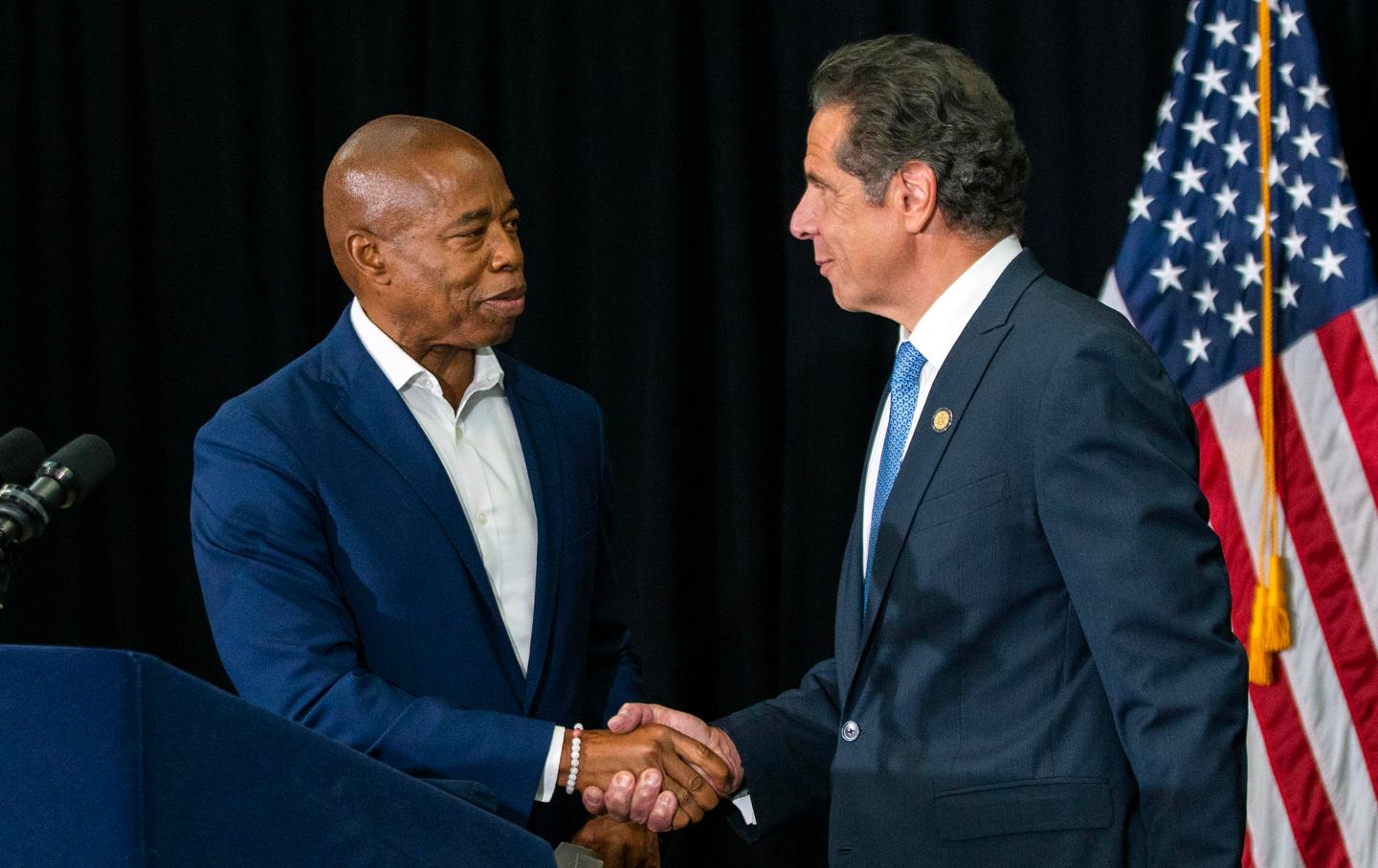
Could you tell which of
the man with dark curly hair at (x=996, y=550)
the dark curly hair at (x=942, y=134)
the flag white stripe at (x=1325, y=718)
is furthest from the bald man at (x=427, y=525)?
the flag white stripe at (x=1325, y=718)

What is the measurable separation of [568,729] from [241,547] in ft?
1.54

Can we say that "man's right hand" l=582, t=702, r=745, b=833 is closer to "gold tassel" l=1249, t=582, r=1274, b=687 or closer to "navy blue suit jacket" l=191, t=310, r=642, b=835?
"navy blue suit jacket" l=191, t=310, r=642, b=835

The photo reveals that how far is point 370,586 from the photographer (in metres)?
1.92

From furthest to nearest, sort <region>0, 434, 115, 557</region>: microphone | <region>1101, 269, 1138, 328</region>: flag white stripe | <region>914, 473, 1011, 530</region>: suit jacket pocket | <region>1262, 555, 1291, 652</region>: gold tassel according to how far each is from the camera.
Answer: <region>1101, 269, 1138, 328</region>: flag white stripe, <region>1262, 555, 1291, 652</region>: gold tassel, <region>914, 473, 1011, 530</region>: suit jacket pocket, <region>0, 434, 115, 557</region>: microphone

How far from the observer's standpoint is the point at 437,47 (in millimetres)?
3646

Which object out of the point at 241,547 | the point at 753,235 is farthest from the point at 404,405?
the point at 753,235

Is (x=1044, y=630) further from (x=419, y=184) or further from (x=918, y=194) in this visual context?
(x=419, y=184)

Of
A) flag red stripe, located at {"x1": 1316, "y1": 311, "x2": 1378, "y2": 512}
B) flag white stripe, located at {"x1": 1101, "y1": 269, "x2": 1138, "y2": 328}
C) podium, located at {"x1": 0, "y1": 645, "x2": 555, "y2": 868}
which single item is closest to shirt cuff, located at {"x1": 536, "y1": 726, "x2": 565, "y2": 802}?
podium, located at {"x1": 0, "y1": 645, "x2": 555, "y2": 868}

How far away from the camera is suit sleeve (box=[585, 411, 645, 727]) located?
2238mm

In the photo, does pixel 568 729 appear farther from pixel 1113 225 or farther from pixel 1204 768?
pixel 1113 225

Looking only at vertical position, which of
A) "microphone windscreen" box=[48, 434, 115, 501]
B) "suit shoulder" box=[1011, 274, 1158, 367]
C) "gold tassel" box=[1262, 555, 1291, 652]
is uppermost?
"suit shoulder" box=[1011, 274, 1158, 367]

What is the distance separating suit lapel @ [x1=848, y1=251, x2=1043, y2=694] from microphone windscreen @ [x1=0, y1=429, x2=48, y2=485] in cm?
94

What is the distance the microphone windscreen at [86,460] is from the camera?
142 cm

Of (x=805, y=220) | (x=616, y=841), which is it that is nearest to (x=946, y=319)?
(x=805, y=220)
